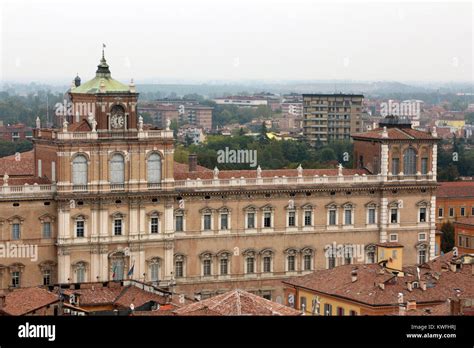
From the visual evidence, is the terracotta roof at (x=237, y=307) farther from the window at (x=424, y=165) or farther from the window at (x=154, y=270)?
the window at (x=424, y=165)

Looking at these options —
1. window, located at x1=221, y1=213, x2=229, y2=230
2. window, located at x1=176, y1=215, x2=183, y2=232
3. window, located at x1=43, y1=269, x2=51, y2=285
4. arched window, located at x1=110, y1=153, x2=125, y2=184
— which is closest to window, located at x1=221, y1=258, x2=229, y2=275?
window, located at x1=221, y1=213, x2=229, y2=230

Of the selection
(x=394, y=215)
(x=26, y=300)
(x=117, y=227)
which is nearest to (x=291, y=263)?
(x=394, y=215)

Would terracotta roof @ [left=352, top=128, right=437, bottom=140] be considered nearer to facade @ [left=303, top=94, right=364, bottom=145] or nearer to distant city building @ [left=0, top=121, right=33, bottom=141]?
facade @ [left=303, top=94, right=364, bottom=145]

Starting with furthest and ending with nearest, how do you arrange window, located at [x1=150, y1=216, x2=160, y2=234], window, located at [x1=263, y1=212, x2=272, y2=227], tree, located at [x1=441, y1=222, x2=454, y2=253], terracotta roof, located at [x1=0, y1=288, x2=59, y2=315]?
tree, located at [x1=441, y1=222, x2=454, y2=253] → window, located at [x1=263, y1=212, x2=272, y2=227] → window, located at [x1=150, y1=216, x2=160, y2=234] → terracotta roof, located at [x1=0, y1=288, x2=59, y2=315]

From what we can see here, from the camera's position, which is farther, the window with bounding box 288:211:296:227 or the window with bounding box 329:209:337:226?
the window with bounding box 329:209:337:226

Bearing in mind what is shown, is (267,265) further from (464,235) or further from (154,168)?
(464,235)
